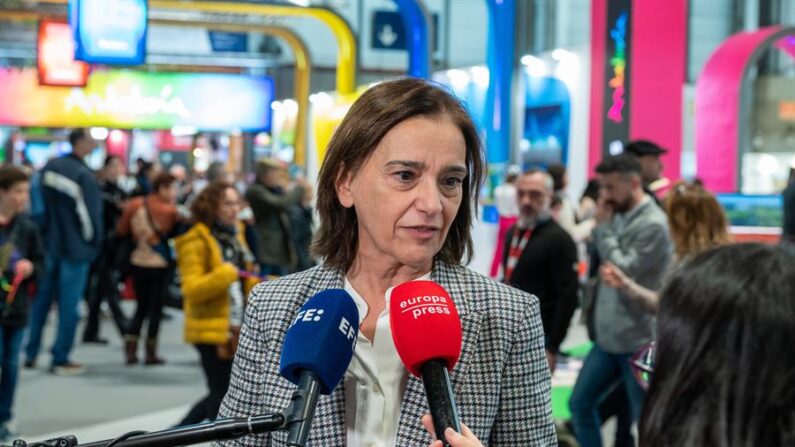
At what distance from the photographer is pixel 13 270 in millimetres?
5879

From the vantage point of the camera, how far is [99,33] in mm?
8914

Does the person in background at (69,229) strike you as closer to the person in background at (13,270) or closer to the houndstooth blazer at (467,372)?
the person in background at (13,270)

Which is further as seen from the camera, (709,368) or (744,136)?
(744,136)

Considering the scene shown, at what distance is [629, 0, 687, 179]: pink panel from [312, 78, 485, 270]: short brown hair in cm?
1106

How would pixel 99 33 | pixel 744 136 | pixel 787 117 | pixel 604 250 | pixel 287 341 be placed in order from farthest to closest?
1. pixel 787 117
2. pixel 744 136
3. pixel 99 33
4. pixel 604 250
5. pixel 287 341

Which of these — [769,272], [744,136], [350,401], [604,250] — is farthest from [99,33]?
[769,272]

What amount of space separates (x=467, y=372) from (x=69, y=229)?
6.75 meters

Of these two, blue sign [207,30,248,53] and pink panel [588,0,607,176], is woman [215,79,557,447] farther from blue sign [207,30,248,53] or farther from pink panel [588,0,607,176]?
blue sign [207,30,248,53]

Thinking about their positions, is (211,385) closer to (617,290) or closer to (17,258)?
(17,258)

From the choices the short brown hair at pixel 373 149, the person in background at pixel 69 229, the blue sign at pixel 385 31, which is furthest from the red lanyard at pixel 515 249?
the blue sign at pixel 385 31

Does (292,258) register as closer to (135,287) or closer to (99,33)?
(135,287)

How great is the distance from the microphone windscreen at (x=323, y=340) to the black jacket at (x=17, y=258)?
4.63m

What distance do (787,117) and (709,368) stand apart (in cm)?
1364

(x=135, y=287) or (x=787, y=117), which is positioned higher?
(x=787, y=117)
